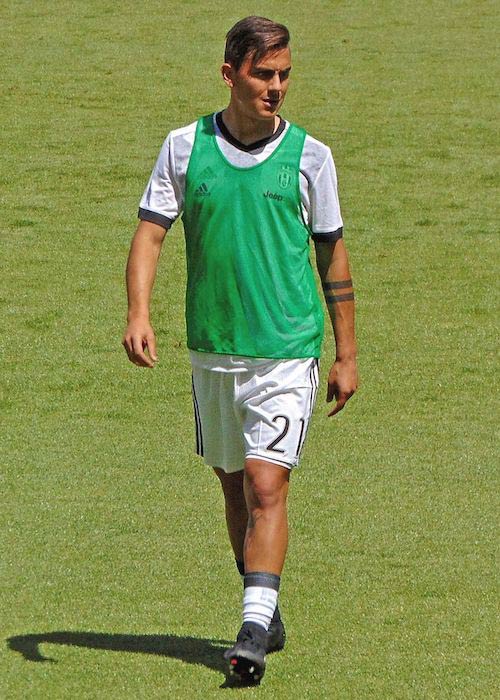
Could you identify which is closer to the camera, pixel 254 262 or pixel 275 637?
pixel 254 262

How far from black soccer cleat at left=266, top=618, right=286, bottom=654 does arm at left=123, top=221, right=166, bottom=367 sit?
892 mm

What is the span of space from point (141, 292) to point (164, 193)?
0.30 meters

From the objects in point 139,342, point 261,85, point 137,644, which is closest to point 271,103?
point 261,85

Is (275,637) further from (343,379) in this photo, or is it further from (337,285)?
(337,285)

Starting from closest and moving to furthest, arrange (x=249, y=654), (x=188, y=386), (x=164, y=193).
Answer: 1. (x=249, y=654)
2. (x=164, y=193)
3. (x=188, y=386)

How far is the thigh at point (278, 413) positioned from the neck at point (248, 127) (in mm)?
658

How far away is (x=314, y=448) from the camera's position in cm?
674

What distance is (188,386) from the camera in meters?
7.68

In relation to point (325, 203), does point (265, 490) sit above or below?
below

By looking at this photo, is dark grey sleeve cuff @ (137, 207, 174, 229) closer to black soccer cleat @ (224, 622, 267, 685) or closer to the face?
the face

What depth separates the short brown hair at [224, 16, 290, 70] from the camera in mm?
4211

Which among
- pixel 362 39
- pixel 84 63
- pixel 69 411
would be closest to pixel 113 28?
pixel 84 63

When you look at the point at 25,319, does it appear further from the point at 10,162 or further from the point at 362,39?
the point at 362,39

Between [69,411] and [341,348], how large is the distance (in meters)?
3.08
